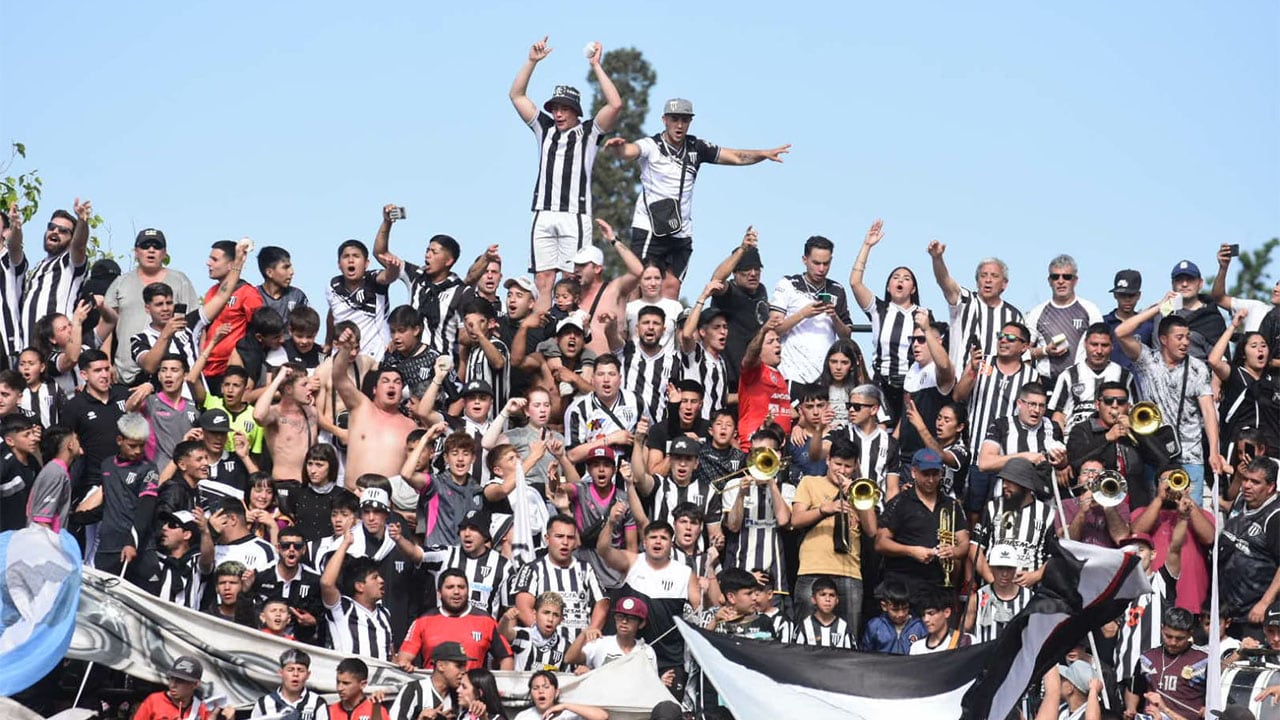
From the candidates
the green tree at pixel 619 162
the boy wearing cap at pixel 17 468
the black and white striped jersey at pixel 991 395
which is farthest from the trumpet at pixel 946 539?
the green tree at pixel 619 162

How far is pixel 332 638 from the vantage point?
52.4 feet

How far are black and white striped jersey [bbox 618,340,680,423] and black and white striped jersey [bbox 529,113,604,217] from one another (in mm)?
1769

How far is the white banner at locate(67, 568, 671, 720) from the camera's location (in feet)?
50.6

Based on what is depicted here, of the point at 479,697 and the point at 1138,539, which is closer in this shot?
the point at 479,697

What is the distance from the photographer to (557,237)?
65.4 ft

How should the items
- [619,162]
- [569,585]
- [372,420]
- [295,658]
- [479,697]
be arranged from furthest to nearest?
[619,162] → [372,420] → [569,585] → [295,658] → [479,697]

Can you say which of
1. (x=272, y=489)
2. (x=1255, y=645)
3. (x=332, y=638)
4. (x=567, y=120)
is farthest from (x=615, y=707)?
(x=567, y=120)

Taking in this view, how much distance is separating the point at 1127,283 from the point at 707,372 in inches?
139

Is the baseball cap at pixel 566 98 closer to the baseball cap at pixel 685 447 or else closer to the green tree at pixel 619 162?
the baseball cap at pixel 685 447

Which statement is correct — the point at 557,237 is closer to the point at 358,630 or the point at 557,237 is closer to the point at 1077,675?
the point at 358,630

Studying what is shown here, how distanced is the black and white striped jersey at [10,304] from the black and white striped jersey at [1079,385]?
8364 mm

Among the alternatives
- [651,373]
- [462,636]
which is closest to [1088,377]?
[651,373]

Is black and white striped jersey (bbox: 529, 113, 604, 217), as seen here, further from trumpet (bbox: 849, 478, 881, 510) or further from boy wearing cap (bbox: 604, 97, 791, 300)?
trumpet (bbox: 849, 478, 881, 510)

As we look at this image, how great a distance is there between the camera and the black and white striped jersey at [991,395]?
58.6 ft
